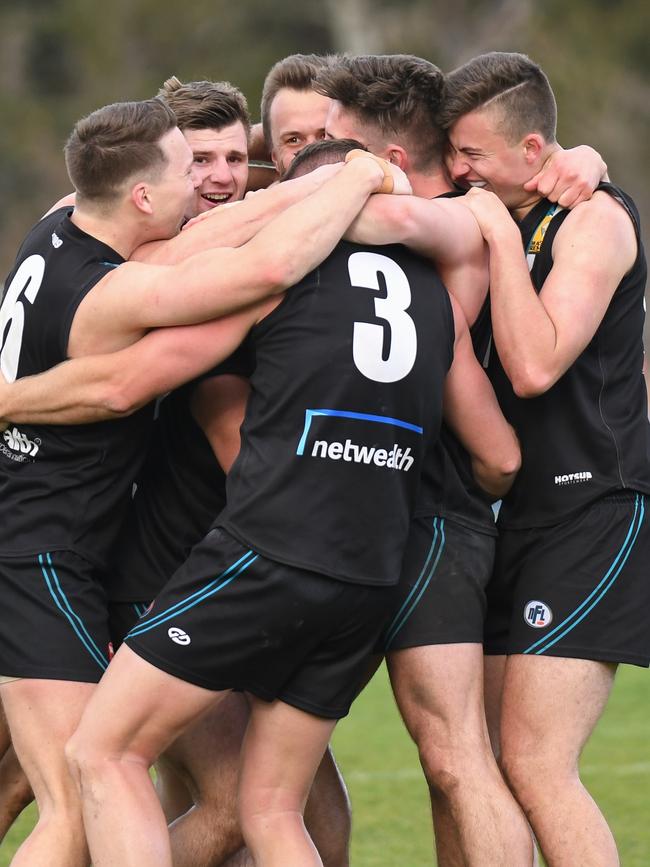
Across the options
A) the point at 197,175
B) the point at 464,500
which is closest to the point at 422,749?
the point at 464,500

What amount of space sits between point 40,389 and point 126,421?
295 millimetres

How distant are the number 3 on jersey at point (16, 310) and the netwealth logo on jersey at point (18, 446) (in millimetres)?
181

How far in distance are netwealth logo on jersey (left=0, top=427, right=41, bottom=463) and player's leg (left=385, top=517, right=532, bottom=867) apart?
1.27 m

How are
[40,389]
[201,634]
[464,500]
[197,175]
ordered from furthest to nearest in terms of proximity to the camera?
[197,175] < [464,500] < [40,389] < [201,634]

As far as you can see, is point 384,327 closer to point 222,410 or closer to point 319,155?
point 222,410

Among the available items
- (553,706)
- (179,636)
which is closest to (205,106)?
(179,636)

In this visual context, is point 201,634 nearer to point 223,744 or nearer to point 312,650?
point 312,650

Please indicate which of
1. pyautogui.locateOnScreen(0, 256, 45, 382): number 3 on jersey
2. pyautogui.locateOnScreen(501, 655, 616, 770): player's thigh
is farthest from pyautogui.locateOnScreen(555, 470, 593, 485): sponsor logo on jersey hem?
pyautogui.locateOnScreen(0, 256, 45, 382): number 3 on jersey

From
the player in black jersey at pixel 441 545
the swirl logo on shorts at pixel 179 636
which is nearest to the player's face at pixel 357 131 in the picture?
the player in black jersey at pixel 441 545

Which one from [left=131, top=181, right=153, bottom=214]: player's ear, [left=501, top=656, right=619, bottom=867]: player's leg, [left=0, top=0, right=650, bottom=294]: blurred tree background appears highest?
[left=131, top=181, right=153, bottom=214]: player's ear

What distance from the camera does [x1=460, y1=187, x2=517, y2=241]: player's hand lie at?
180 inches

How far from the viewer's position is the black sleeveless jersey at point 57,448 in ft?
14.6

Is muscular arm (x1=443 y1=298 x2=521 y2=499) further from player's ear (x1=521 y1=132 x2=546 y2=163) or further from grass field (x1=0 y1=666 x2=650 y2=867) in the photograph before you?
grass field (x1=0 y1=666 x2=650 y2=867)

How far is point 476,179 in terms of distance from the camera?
4.93 meters
